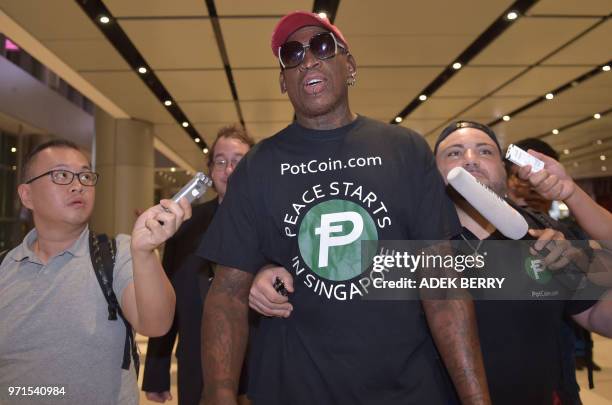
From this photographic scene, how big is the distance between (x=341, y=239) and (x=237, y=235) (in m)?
0.32

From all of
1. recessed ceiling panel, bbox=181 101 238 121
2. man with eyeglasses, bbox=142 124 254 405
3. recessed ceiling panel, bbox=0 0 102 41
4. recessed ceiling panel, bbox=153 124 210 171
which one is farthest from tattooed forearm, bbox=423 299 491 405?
recessed ceiling panel, bbox=153 124 210 171

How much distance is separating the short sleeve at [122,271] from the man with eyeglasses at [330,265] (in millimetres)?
469

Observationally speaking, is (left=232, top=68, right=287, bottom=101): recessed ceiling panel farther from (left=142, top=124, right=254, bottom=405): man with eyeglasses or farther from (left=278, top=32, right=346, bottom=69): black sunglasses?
(left=278, top=32, right=346, bottom=69): black sunglasses

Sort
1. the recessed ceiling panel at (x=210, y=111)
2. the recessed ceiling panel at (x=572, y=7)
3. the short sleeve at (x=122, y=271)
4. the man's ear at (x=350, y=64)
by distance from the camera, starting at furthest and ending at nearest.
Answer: the recessed ceiling panel at (x=210, y=111)
the recessed ceiling panel at (x=572, y=7)
the short sleeve at (x=122, y=271)
the man's ear at (x=350, y=64)

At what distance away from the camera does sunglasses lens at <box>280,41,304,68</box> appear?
5.54 feet

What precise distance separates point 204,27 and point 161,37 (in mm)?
567

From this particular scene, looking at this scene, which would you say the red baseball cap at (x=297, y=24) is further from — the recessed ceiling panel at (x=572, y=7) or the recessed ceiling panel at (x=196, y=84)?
the recessed ceiling panel at (x=196, y=84)

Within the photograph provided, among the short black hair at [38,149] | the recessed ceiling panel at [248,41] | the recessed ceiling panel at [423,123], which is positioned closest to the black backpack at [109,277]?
the short black hair at [38,149]

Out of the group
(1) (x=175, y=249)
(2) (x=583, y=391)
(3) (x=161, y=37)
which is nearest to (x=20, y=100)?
(3) (x=161, y=37)

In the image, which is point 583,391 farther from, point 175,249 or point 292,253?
point 292,253

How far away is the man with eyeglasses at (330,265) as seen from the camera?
1455mm

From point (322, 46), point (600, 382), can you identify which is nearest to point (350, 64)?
point (322, 46)

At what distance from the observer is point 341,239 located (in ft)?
4.96
